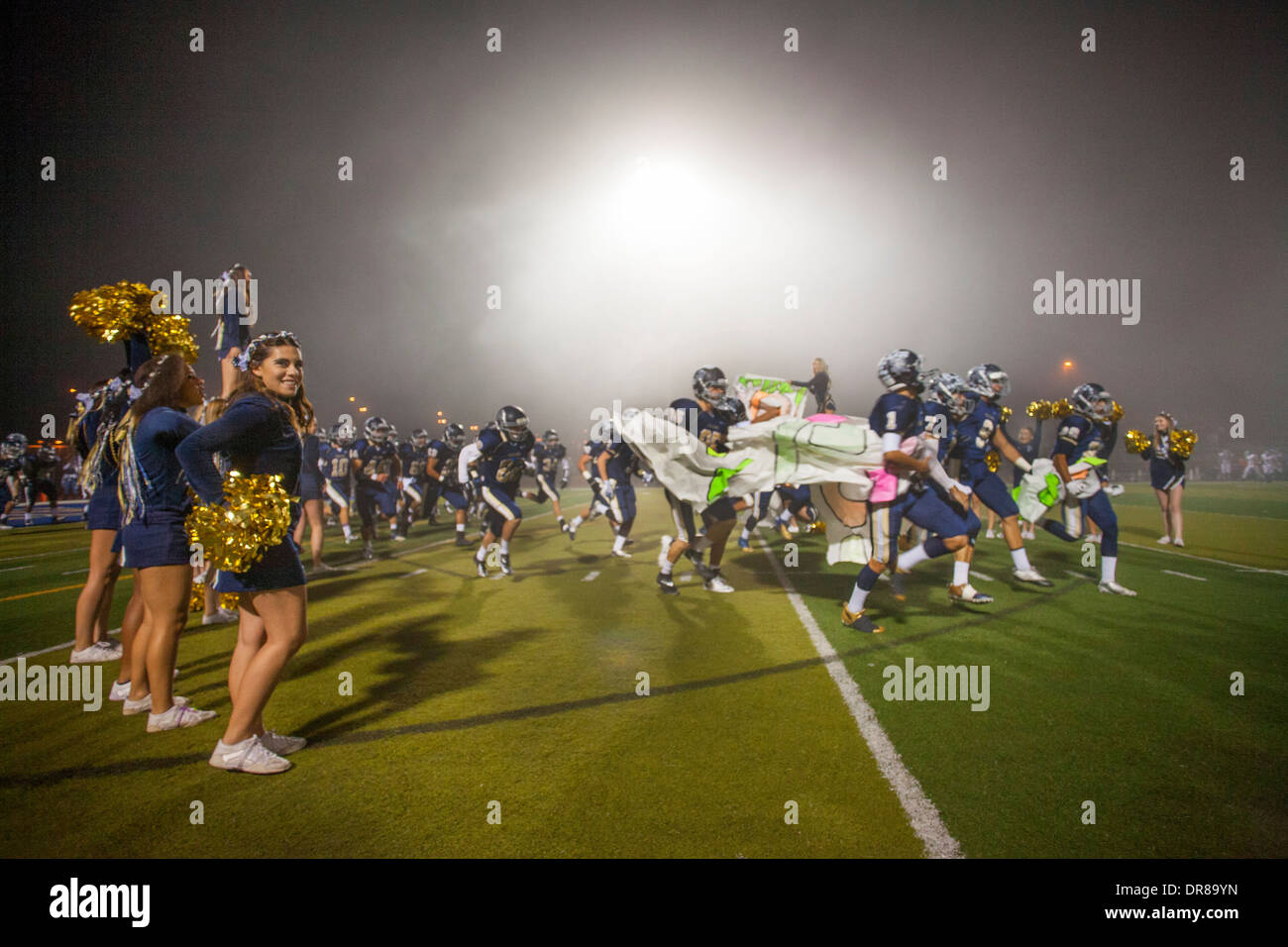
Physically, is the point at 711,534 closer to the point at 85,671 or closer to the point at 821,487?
the point at 821,487

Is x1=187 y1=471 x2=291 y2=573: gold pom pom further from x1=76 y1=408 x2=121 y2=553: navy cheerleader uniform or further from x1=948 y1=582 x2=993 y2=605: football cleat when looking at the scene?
x1=948 y1=582 x2=993 y2=605: football cleat

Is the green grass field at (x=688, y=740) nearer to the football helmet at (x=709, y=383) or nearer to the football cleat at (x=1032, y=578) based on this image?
the football cleat at (x=1032, y=578)

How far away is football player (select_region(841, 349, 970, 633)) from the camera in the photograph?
6098 millimetres

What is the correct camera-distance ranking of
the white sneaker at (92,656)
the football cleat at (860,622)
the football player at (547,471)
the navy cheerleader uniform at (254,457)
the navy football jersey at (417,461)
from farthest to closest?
the navy football jersey at (417,461) → the football player at (547,471) → the football cleat at (860,622) → the white sneaker at (92,656) → the navy cheerleader uniform at (254,457)

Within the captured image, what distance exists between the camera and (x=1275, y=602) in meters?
7.39

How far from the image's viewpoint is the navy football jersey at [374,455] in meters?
13.5

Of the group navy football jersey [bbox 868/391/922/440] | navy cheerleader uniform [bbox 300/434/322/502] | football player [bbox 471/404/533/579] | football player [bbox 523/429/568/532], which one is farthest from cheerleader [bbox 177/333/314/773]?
football player [bbox 523/429/568/532]

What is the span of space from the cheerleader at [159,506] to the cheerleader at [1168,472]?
49.1ft

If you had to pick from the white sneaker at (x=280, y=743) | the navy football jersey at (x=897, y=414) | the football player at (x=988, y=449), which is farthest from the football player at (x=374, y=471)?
the football player at (x=988, y=449)

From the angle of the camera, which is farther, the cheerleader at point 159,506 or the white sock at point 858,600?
the white sock at point 858,600

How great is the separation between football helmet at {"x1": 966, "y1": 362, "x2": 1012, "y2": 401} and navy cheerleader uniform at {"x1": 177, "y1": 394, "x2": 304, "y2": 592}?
7978mm

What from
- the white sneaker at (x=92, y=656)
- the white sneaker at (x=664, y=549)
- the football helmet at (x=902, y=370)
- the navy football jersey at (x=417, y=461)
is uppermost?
the football helmet at (x=902, y=370)
